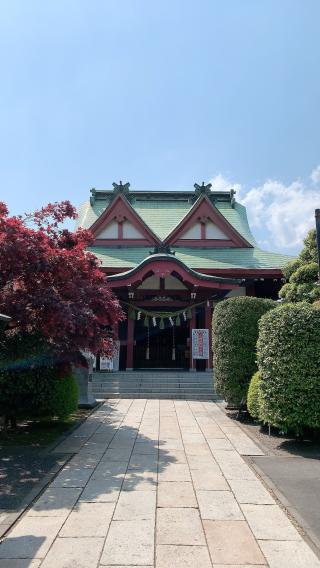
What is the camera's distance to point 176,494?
5152 millimetres

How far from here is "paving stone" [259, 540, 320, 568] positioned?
11.4ft

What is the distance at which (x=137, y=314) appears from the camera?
18094mm

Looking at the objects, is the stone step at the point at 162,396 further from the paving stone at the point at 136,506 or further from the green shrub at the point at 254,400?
the paving stone at the point at 136,506

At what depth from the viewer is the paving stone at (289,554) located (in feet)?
11.4

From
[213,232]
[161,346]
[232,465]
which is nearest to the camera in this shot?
[232,465]

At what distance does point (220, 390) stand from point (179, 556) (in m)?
7.54

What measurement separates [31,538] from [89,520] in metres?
0.62

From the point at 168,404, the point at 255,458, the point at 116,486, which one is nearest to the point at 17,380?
the point at 116,486

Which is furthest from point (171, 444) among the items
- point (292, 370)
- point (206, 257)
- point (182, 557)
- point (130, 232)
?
point (130, 232)

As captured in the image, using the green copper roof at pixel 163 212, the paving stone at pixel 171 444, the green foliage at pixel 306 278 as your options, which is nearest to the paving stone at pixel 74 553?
the paving stone at pixel 171 444

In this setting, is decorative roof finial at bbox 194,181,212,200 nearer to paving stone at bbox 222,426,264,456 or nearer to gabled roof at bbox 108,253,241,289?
gabled roof at bbox 108,253,241,289

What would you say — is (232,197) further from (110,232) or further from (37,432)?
(37,432)

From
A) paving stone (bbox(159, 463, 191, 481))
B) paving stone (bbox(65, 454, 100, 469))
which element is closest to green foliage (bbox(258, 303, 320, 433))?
paving stone (bbox(159, 463, 191, 481))

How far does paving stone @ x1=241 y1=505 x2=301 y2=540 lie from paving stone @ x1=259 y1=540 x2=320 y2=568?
0.12 metres
